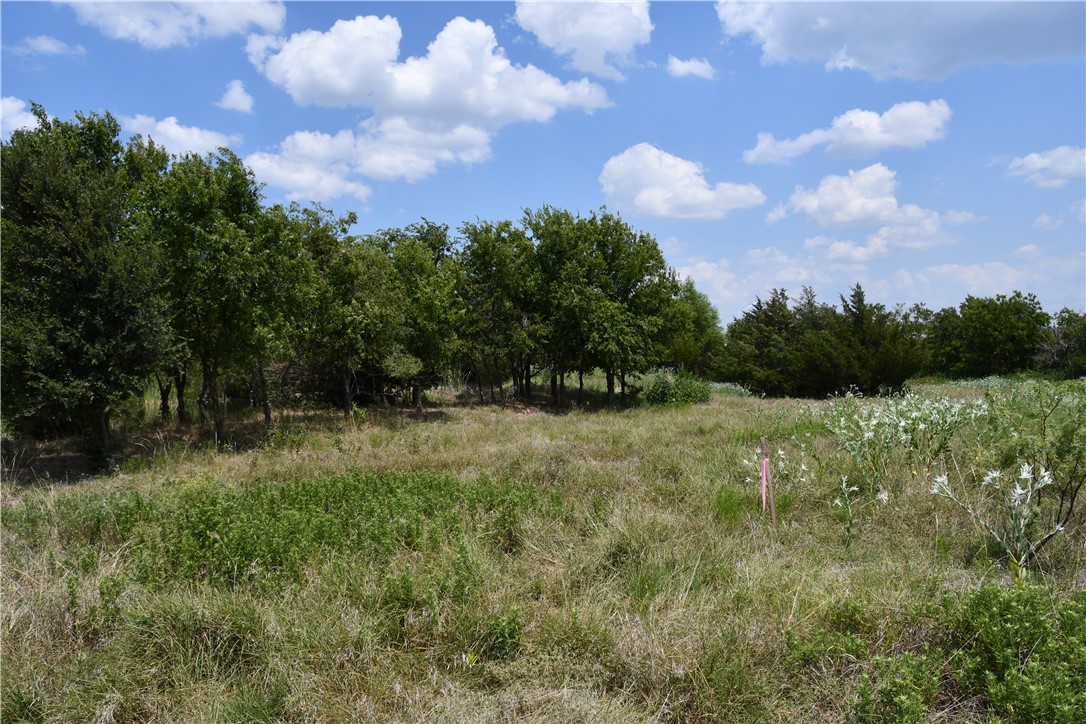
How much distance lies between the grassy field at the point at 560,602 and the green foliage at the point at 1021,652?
0.6 inches

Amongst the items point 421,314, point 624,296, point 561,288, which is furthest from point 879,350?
point 421,314

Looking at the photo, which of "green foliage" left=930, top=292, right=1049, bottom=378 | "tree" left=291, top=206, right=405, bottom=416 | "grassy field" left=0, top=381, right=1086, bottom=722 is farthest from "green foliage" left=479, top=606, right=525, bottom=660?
"green foliage" left=930, top=292, right=1049, bottom=378

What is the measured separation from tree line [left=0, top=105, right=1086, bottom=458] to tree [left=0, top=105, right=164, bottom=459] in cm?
4

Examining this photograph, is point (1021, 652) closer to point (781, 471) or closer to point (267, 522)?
point (781, 471)

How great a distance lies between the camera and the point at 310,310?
17.9 meters

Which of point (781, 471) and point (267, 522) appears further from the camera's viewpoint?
point (781, 471)

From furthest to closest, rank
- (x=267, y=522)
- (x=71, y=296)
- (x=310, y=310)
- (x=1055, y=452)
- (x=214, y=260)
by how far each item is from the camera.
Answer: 1. (x=310, y=310)
2. (x=214, y=260)
3. (x=71, y=296)
4. (x=267, y=522)
5. (x=1055, y=452)

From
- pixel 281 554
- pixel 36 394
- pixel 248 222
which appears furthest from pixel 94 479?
pixel 281 554

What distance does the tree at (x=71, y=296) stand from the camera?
11164mm

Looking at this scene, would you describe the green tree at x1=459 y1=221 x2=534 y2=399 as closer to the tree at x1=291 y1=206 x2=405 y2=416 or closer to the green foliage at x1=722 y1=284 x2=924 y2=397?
the tree at x1=291 y1=206 x2=405 y2=416

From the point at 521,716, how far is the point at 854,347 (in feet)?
92.9

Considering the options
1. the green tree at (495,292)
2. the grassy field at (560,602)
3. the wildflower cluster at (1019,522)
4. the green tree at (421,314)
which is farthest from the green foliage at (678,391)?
the wildflower cluster at (1019,522)

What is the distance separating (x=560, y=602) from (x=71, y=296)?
12.0 m

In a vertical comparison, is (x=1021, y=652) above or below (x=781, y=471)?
below
